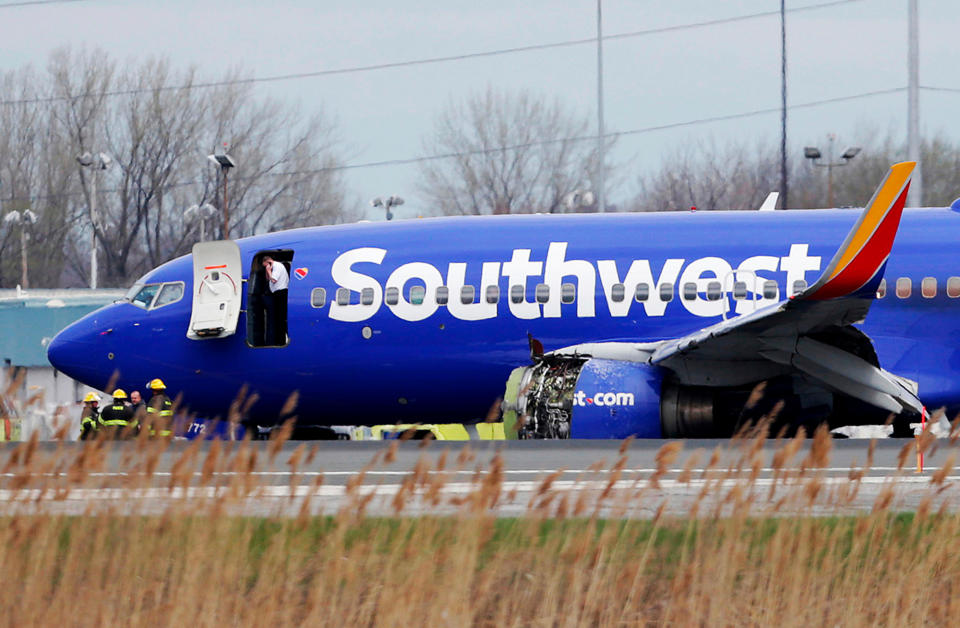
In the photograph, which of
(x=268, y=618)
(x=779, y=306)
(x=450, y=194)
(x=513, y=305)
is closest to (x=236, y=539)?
(x=268, y=618)

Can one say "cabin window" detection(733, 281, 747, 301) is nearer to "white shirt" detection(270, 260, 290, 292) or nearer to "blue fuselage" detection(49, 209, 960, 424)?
"blue fuselage" detection(49, 209, 960, 424)

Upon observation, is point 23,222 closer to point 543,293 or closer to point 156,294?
point 156,294

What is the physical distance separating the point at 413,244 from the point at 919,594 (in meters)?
14.1

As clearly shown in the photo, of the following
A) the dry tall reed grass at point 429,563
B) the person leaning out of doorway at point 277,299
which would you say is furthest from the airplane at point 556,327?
the dry tall reed grass at point 429,563

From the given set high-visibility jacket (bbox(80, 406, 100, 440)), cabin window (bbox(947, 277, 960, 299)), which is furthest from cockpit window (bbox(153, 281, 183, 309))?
cabin window (bbox(947, 277, 960, 299))

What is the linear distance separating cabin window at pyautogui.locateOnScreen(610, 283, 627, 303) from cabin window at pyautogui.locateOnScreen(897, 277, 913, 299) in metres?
3.71

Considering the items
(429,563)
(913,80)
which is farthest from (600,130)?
(429,563)

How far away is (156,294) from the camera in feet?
73.2

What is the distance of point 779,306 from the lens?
58.3 ft

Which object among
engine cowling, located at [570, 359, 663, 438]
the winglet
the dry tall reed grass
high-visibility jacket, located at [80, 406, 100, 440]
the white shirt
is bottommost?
high-visibility jacket, located at [80, 406, 100, 440]

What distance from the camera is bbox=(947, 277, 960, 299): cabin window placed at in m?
19.9

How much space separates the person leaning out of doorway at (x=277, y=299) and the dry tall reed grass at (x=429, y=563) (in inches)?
517

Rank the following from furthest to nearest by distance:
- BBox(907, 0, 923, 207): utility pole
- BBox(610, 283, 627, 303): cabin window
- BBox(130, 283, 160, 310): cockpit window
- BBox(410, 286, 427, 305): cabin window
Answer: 1. BBox(907, 0, 923, 207): utility pole
2. BBox(130, 283, 160, 310): cockpit window
3. BBox(410, 286, 427, 305): cabin window
4. BBox(610, 283, 627, 303): cabin window

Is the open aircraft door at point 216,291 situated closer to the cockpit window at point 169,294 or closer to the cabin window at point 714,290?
the cockpit window at point 169,294
